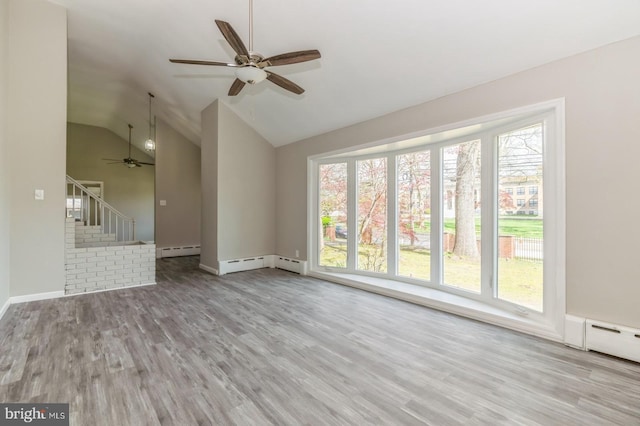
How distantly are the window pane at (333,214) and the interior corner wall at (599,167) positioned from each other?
9.66ft

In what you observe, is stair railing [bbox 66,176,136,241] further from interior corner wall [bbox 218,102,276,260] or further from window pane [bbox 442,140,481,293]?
window pane [bbox 442,140,481,293]

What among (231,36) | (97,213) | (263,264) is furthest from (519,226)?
(97,213)

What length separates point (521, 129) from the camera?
10.5ft

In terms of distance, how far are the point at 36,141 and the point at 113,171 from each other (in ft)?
22.3

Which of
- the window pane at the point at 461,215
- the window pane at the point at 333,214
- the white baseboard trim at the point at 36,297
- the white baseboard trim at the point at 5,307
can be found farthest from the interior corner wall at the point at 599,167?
the white baseboard trim at the point at 36,297

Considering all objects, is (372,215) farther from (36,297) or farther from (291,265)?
(36,297)

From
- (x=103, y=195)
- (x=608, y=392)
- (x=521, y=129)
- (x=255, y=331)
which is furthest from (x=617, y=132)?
(x=103, y=195)

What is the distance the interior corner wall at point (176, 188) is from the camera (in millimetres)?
7691

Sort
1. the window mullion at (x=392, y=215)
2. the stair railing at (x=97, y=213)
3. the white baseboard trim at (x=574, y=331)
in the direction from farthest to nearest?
the stair railing at (x=97, y=213) → the window mullion at (x=392, y=215) → the white baseboard trim at (x=574, y=331)

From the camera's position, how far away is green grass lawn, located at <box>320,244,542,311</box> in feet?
10.2

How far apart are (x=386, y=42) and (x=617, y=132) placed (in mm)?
2332

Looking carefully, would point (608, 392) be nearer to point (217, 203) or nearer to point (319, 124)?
point (319, 124)

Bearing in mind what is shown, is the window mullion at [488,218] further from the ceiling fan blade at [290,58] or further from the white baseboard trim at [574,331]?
the ceiling fan blade at [290,58]

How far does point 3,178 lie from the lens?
11.6ft
